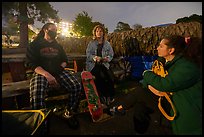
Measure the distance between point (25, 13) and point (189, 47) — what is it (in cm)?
2166

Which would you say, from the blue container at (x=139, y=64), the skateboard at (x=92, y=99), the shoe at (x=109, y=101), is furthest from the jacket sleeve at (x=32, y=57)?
the blue container at (x=139, y=64)

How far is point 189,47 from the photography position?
207cm

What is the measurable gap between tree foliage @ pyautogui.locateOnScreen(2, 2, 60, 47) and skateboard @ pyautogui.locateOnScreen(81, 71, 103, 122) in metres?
18.2

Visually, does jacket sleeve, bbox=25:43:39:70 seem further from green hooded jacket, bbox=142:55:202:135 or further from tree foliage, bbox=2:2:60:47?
tree foliage, bbox=2:2:60:47

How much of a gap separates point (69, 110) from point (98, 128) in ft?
2.19

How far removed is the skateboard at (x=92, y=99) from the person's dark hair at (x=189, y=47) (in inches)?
84.2

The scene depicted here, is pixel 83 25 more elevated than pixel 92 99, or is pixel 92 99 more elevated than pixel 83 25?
pixel 83 25

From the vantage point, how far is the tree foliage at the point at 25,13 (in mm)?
19438

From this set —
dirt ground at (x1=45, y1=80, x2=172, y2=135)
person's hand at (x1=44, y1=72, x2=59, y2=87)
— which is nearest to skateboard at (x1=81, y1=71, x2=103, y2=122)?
dirt ground at (x1=45, y1=80, x2=172, y2=135)

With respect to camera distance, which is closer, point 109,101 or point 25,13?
point 109,101

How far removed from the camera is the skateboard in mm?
3686

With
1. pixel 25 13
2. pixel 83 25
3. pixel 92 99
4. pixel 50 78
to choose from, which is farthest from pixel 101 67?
pixel 83 25

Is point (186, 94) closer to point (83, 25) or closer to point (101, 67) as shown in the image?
point (101, 67)

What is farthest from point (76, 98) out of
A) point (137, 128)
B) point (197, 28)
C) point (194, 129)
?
point (197, 28)
